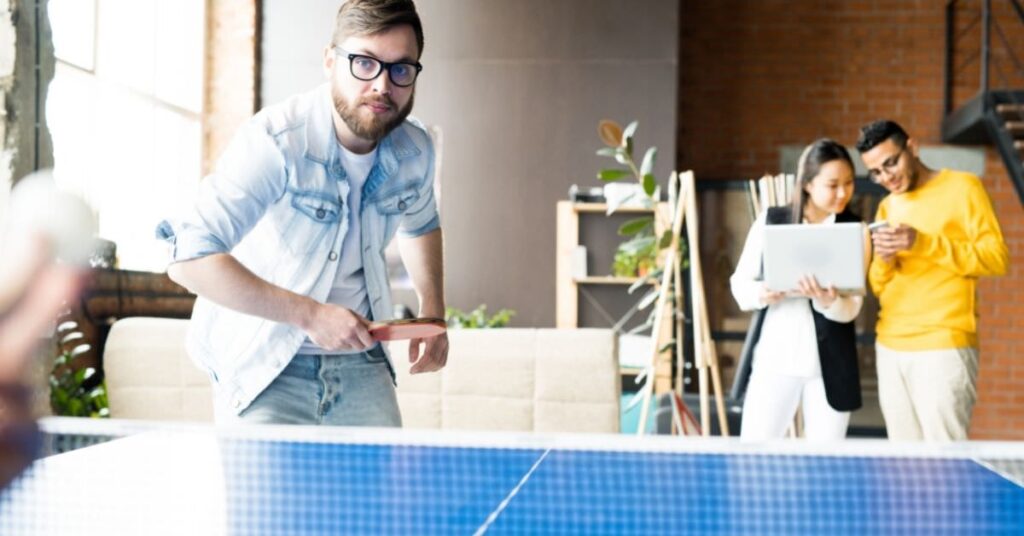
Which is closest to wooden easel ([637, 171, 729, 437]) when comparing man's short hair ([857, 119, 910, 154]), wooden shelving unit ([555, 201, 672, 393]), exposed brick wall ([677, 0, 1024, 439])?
man's short hair ([857, 119, 910, 154])

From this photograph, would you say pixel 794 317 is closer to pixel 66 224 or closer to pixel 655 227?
pixel 66 224

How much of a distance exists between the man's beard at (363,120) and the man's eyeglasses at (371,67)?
0.04 m

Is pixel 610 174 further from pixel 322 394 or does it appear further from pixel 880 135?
pixel 322 394

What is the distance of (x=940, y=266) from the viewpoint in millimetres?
Result: 3342

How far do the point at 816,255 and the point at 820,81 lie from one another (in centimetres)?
564

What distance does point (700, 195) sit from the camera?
8.14 metres

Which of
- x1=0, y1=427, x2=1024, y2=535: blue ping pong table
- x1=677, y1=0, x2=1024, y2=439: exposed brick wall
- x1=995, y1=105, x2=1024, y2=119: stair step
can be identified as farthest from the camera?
x1=677, y1=0, x2=1024, y2=439: exposed brick wall

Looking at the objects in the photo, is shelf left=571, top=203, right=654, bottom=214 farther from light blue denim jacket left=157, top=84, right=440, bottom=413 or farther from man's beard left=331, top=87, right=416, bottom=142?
man's beard left=331, top=87, right=416, bottom=142

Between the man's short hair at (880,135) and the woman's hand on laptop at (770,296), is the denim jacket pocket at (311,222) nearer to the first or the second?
the woman's hand on laptop at (770,296)

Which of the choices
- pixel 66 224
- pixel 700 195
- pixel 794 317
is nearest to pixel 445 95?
pixel 700 195

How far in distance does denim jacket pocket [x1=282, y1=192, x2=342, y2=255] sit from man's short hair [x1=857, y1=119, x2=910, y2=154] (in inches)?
79.8

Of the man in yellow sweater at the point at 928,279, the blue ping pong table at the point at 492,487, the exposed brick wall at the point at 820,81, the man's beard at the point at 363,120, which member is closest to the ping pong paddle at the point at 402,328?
the blue ping pong table at the point at 492,487

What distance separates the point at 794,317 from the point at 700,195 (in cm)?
504

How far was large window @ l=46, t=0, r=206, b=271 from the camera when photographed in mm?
5926
